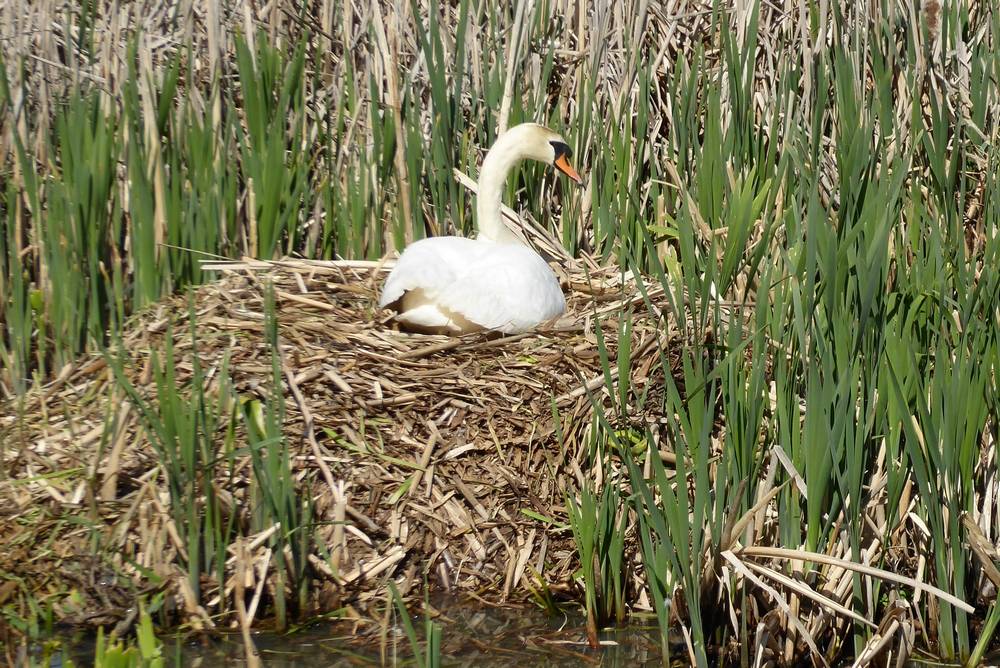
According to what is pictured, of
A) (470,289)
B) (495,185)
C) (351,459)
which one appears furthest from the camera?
(495,185)

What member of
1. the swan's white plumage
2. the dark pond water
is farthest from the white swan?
the dark pond water

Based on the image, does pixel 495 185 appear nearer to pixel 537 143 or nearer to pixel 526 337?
pixel 537 143

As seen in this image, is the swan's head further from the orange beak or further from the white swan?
the white swan

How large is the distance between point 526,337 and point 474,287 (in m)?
0.25

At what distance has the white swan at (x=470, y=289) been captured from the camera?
3.90 metres

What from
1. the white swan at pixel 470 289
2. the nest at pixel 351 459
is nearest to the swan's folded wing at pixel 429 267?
the white swan at pixel 470 289

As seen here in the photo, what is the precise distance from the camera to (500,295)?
3.90 metres

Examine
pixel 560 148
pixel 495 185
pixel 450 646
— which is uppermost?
pixel 560 148

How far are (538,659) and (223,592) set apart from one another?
82cm

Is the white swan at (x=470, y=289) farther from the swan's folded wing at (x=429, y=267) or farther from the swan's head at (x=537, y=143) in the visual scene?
the swan's head at (x=537, y=143)

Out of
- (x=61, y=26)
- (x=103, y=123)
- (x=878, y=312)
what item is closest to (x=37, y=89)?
(x=61, y=26)

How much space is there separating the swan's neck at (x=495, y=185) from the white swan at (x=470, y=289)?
213 mm

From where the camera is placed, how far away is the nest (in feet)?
10.5

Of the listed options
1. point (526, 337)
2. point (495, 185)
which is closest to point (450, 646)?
point (526, 337)
